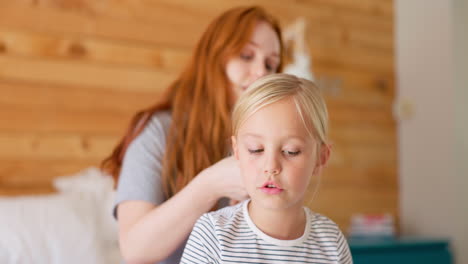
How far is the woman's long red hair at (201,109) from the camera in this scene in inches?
45.8

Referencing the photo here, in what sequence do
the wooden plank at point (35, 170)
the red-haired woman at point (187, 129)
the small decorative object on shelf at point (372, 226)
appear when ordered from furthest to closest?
the small decorative object on shelf at point (372, 226) < the wooden plank at point (35, 170) < the red-haired woman at point (187, 129)

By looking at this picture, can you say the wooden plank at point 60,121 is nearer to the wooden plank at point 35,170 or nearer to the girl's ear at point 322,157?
the wooden plank at point 35,170

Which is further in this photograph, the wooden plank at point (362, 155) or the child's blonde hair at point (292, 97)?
the wooden plank at point (362, 155)

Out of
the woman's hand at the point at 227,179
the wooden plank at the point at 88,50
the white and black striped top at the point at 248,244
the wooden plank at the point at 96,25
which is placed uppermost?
the wooden plank at the point at 96,25

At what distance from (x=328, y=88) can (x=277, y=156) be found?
2.40m

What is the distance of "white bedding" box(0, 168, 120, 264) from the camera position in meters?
1.80

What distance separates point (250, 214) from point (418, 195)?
2677 mm

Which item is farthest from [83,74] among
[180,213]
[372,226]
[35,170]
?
[372,226]

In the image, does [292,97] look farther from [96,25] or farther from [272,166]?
[96,25]

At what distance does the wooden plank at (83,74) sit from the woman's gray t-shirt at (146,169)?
1.32 metres

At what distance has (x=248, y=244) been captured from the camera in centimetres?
81

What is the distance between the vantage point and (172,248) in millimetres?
999

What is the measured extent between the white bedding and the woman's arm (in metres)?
0.94

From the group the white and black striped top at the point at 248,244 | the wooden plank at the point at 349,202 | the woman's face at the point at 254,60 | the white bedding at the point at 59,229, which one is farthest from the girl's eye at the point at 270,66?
the wooden plank at the point at 349,202
